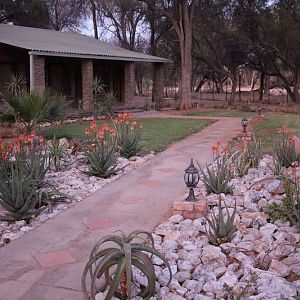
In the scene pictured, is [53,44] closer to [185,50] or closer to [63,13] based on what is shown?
[185,50]

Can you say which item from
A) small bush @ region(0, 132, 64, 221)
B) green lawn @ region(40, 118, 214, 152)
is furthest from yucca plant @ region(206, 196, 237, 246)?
green lawn @ region(40, 118, 214, 152)

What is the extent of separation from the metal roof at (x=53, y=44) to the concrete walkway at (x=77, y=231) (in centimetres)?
1182

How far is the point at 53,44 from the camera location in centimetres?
2067

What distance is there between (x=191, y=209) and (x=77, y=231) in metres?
1.24

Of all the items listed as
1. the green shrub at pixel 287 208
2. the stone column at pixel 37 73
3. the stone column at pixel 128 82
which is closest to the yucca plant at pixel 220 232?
the green shrub at pixel 287 208

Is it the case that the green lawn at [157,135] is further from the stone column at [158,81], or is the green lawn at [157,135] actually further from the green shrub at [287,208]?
the stone column at [158,81]

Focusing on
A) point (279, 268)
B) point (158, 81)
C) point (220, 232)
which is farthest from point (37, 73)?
point (279, 268)

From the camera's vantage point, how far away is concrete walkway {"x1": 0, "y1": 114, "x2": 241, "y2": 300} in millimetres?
3449

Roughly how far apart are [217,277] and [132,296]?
2.30 feet

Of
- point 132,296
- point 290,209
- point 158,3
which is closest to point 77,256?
point 132,296

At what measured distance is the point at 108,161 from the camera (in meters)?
7.27

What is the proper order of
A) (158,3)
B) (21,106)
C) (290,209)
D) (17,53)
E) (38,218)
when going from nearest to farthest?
(290,209)
(38,218)
(21,106)
(17,53)
(158,3)

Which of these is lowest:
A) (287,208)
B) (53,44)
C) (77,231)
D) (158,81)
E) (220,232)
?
(77,231)

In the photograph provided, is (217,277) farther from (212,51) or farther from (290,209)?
(212,51)
